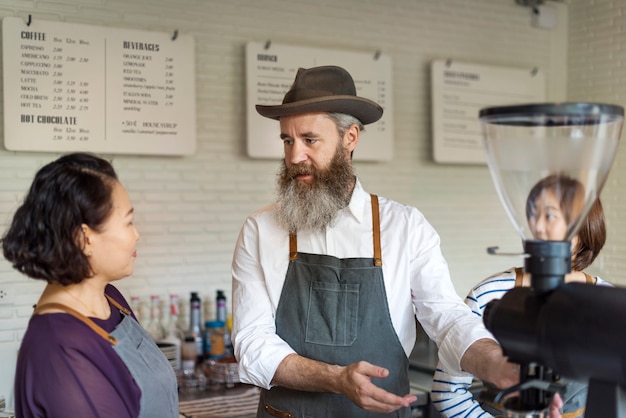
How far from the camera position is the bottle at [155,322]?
4.79m

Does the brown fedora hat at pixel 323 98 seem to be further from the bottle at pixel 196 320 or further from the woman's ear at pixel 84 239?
the bottle at pixel 196 320

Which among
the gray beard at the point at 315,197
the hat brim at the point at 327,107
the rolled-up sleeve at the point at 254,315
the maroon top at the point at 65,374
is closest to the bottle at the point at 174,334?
the rolled-up sleeve at the point at 254,315

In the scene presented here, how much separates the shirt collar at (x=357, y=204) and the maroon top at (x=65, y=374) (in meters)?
1.07

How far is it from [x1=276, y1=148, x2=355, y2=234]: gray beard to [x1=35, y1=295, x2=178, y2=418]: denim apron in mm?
709

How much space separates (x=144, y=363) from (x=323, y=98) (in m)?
1.08

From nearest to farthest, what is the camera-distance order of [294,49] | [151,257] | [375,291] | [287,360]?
1. [287,360]
2. [375,291]
3. [151,257]
4. [294,49]

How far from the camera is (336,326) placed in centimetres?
Result: 262

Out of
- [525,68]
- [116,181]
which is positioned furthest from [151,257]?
[525,68]

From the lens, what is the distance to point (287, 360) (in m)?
2.45

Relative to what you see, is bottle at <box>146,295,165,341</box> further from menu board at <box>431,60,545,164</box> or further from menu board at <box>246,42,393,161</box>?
menu board at <box>431,60,545,164</box>

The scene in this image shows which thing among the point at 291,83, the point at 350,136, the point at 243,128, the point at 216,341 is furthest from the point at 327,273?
the point at 291,83

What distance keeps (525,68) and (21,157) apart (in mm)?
3931

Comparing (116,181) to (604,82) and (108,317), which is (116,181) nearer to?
(108,317)

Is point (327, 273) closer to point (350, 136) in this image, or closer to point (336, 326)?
point (336, 326)
